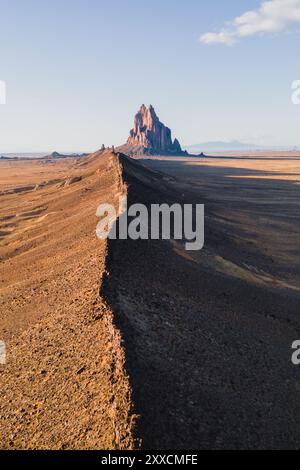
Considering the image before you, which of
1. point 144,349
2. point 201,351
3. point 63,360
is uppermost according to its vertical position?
point 144,349

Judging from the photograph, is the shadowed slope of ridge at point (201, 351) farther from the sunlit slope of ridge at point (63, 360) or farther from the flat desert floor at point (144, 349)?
the sunlit slope of ridge at point (63, 360)

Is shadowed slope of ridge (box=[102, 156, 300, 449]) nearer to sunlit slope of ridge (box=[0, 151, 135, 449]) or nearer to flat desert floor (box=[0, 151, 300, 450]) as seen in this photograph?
flat desert floor (box=[0, 151, 300, 450])

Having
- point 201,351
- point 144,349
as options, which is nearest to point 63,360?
point 144,349

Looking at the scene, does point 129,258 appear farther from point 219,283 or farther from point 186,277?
point 219,283

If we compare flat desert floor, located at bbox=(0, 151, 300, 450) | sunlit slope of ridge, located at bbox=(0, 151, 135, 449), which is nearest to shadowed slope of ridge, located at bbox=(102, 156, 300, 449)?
flat desert floor, located at bbox=(0, 151, 300, 450)

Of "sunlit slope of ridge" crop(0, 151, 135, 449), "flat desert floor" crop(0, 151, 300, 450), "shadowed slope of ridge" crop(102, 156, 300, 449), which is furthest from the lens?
"shadowed slope of ridge" crop(102, 156, 300, 449)

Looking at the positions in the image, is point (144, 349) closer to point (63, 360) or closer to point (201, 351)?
point (201, 351)

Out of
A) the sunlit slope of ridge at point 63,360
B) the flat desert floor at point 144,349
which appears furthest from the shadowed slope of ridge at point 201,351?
the sunlit slope of ridge at point 63,360

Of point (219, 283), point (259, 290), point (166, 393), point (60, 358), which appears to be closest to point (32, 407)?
point (60, 358)
